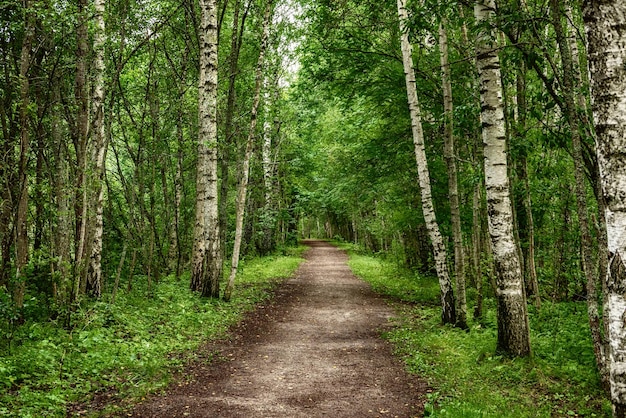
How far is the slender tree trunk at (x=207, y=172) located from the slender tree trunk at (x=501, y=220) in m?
6.74

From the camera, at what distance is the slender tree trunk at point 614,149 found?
314 centimetres

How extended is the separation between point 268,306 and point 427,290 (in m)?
5.26

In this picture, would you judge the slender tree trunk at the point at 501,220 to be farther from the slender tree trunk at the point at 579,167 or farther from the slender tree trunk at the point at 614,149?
the slender tree trunk at the point at 614,149

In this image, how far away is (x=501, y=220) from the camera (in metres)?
7.07

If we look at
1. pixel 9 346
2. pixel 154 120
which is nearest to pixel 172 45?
pixel 154 120

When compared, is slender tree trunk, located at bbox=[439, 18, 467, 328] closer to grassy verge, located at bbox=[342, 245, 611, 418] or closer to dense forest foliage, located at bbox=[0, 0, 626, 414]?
dense forest foliage, located at bbox=[0, 0, 626, 414]

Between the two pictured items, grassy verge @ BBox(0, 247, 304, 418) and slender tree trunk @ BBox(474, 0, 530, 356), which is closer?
grassy verge @ BBox(0, 247, 304, 418)

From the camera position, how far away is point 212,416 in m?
5.40

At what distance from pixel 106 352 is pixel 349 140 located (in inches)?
420

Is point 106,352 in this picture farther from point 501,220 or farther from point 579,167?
point 579,167

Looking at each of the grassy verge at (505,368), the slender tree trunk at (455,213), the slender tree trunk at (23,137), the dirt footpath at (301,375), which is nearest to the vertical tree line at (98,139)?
the slender tree trunk at (23,137)

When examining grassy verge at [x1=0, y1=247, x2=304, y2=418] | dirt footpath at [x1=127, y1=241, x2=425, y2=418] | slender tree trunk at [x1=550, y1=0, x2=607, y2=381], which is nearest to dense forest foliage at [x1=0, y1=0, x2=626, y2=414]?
slender tree trunk at [x1=550, y1=0, x2=607, y2=381]

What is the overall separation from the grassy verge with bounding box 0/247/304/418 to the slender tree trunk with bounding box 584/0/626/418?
17.1 feet

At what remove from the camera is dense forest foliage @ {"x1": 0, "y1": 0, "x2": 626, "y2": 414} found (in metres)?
6.94
